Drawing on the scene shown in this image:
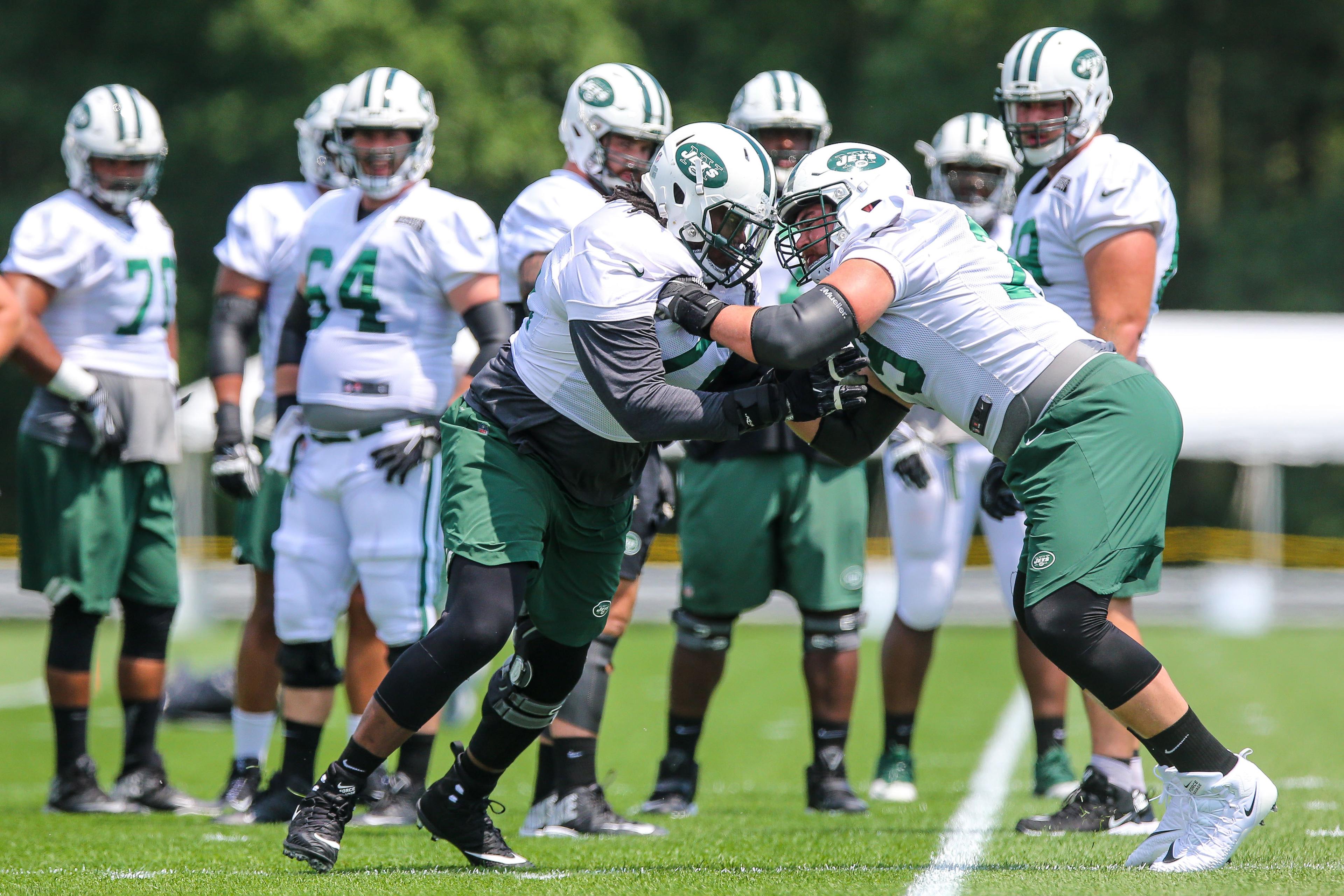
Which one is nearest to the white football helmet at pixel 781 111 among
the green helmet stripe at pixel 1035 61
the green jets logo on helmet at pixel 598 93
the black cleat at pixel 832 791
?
the green jets logo on helmet at pixel 598 93

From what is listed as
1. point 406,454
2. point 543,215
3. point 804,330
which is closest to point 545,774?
point 406,454

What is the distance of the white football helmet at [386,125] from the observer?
18.1 feet

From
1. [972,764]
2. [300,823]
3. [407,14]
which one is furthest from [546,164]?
[300,823]

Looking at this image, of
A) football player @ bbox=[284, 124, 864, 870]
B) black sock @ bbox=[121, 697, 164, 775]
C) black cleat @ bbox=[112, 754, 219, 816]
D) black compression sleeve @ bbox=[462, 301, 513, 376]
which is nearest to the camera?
football player @ bbox=[284, 124, 864, 870]

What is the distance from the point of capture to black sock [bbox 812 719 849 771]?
5.59m

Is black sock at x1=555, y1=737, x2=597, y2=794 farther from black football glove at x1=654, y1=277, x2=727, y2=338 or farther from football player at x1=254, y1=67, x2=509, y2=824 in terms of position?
black football glove at x1=654, y1=277, x2=727, y2=338

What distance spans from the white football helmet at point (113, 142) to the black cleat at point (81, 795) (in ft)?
6.52

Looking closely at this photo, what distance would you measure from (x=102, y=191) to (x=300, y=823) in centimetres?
300

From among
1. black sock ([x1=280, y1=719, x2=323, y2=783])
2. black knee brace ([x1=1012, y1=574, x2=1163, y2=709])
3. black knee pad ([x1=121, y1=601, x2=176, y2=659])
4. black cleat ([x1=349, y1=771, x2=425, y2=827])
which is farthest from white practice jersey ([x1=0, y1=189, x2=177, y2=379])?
black knee brace ([x1=1012, y1=574, x2=1163, y2=709])

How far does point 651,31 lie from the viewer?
83.0ft

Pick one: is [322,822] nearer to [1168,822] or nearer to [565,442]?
[565,442]

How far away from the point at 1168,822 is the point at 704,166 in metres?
1.87

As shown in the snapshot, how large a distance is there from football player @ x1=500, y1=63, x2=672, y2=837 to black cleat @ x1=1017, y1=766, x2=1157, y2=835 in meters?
1.15

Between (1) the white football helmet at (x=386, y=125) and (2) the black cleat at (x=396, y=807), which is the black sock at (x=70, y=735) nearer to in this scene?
(2) the black cleat at (x=396, y=807)
